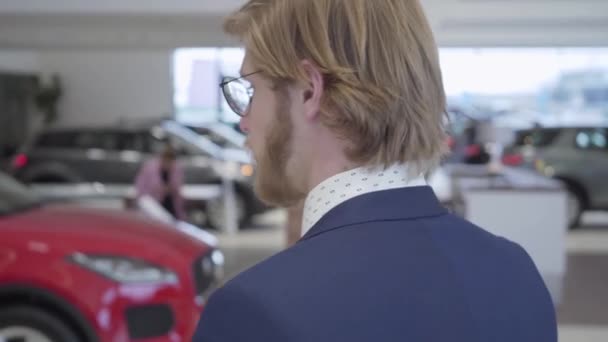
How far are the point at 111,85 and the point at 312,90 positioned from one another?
21.1 metres

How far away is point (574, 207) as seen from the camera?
1248 centimetres

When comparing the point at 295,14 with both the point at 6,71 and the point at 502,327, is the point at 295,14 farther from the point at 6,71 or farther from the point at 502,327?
the point at 6,71

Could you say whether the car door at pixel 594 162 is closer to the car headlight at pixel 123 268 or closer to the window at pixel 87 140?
the window at pixel 87 140

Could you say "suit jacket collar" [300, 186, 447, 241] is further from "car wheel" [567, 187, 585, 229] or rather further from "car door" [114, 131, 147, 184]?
"car wheel" [567, 187, 585, 229]

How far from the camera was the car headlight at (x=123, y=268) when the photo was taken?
14.7 ft

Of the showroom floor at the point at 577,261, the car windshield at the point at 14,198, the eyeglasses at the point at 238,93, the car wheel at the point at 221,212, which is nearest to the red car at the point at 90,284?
the car windshield at the point at 14,198

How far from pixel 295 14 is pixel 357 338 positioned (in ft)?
1.31

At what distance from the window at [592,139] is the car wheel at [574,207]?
742 mm

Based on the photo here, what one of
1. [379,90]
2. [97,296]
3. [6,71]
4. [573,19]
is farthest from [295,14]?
[6,71]

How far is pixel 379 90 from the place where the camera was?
1037 millimetres

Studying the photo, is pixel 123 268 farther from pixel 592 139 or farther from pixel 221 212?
pixel 592 139

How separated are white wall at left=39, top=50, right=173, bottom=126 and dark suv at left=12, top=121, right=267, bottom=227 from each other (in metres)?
7.91

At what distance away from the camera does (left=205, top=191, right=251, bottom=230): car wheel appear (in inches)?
464

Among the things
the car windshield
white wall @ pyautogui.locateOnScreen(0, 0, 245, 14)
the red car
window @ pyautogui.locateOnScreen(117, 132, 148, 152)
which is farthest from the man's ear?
window @ pyautogui.locateOnScreen(117, 132, 148, 152)
